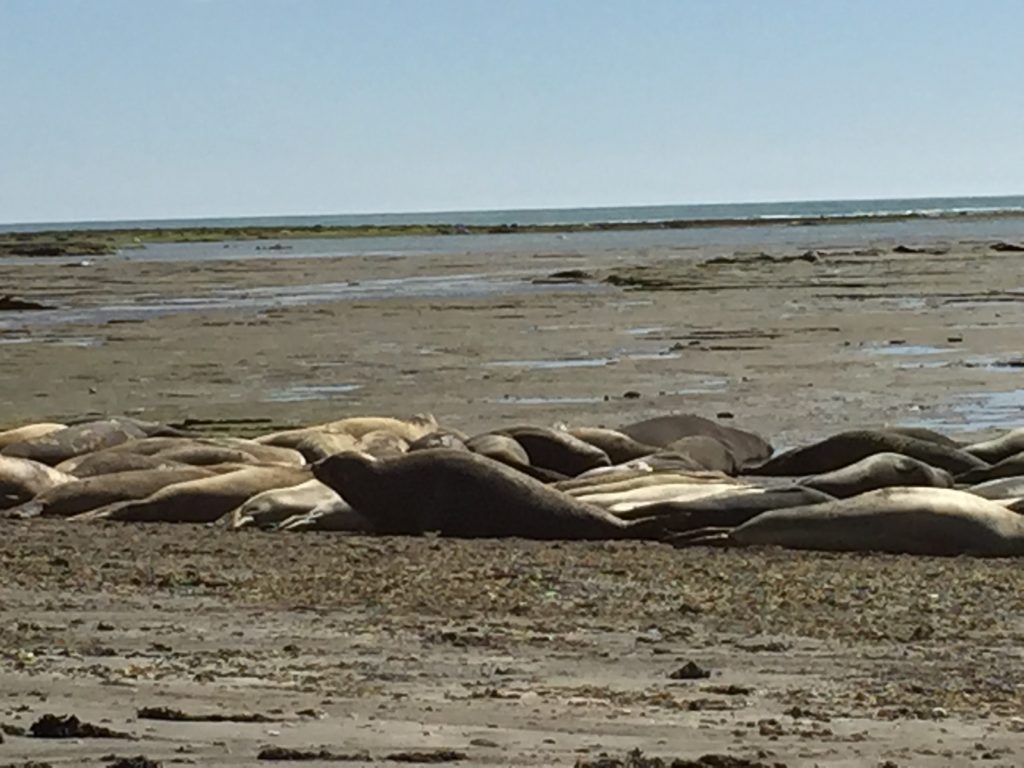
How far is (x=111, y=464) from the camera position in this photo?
476 inches

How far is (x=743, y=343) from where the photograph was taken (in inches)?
930

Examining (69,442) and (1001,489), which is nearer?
(1001,489)

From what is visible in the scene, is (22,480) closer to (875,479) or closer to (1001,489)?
(875,479)

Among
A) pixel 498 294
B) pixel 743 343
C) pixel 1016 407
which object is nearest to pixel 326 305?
pixel 498 294

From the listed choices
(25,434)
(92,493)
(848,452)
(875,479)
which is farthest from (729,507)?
(25,434)

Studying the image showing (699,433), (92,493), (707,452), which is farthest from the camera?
(699,433)

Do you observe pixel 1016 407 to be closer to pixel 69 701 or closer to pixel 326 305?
pixel 69 701

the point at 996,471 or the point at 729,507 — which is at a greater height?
the point at 729,507

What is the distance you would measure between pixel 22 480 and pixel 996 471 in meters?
5.82

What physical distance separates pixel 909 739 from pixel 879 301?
2779 centimetres

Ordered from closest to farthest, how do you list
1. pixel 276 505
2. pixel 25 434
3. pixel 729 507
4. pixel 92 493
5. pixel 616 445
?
pixel 729 507, pixel 276 505, pixel 92 493, pixel 616 445, pixel 25 434

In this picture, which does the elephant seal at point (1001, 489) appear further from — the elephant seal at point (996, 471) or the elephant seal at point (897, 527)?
the elephant seal at point (996, 471)

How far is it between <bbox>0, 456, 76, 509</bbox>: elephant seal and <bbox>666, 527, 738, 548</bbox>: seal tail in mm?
3985

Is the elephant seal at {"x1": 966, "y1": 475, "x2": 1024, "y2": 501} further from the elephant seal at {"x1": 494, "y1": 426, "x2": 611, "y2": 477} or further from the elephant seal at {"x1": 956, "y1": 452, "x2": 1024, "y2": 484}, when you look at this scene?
the elephant seal at {"x1": 494, "y1": 426, "x2": 611, "y2": 477}
